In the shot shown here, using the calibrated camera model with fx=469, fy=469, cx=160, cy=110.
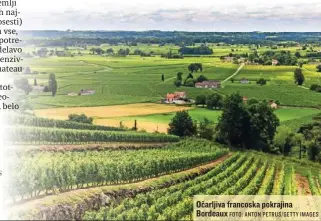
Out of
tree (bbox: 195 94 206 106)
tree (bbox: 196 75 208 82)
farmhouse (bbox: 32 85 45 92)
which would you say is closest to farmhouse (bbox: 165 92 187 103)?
tree (bbox: 195 94 206 106)

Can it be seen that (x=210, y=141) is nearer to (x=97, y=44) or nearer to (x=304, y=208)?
(x=304, y=208)

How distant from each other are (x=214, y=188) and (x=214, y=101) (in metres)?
17.8

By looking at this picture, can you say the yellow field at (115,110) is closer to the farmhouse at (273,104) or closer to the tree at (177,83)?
the tree at (177,83)

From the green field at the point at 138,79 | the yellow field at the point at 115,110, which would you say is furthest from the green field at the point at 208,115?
the green field at the point at 138,79

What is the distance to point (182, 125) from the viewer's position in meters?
28.5

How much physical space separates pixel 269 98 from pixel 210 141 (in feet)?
39.4

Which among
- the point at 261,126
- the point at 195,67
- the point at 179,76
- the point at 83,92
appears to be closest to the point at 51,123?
the point at 83,92

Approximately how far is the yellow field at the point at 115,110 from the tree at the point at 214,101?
1743mm

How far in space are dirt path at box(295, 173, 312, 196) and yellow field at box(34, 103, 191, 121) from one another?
41.3 ft

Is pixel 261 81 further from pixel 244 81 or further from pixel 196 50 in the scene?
pixel 196 50

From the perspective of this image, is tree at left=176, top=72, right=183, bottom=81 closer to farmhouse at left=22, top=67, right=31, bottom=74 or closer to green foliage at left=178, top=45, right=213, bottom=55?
green foliage at left=178, top=45, right=213, bottom=55

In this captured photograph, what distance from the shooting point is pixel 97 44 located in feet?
168

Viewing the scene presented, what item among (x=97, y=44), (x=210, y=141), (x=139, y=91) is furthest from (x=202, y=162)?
(x=97, y=44)

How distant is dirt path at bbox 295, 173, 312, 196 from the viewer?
19.6m
